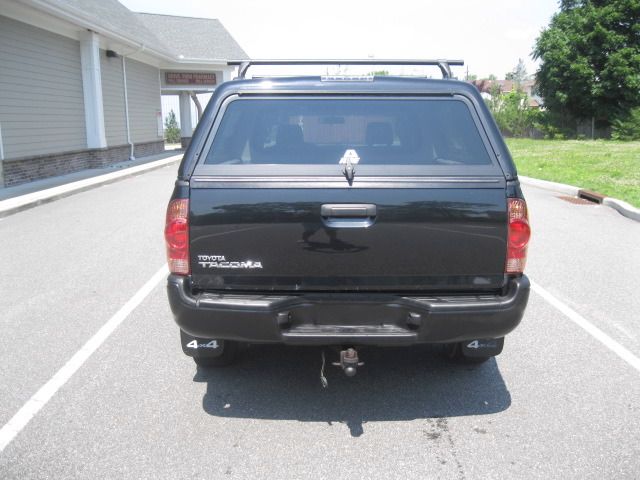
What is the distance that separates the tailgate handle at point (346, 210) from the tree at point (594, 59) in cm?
3689

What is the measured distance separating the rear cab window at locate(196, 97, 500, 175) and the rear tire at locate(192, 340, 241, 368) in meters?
1.29

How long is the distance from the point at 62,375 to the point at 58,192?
402 inches

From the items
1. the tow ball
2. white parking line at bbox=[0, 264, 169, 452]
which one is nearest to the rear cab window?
the tow ball

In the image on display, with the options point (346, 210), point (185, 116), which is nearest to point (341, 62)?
point (346, 210)

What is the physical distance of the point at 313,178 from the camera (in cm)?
337

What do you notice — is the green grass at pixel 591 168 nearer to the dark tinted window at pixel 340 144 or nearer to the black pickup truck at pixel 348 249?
the dark tinted window at pixel 340 144

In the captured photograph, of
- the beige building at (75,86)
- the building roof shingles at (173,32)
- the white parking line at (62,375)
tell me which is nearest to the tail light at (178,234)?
the white parking line at (62,375)

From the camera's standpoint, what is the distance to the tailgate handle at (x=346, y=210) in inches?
131

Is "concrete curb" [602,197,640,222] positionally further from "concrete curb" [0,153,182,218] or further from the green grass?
"concrete curb" [0,153,182,218]

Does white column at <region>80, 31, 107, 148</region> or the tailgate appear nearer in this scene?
the tailgate

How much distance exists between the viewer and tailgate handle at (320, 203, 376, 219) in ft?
10.9

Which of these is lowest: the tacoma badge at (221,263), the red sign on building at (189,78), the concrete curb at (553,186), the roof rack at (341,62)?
the concrete curb at (553,186)

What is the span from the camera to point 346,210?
3320 mm

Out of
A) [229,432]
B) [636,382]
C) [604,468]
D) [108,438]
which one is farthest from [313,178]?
[636,382]
